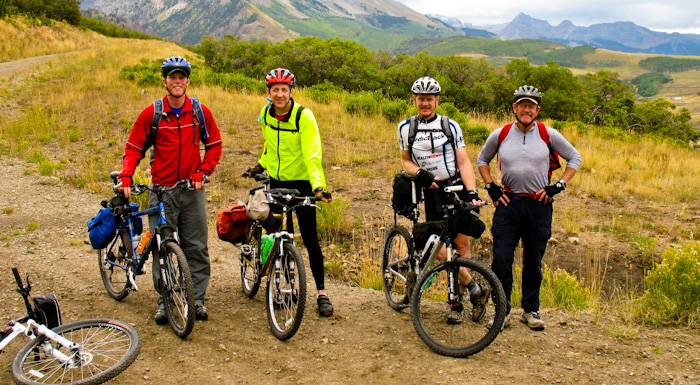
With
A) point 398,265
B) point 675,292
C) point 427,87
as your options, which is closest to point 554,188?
point 427,87

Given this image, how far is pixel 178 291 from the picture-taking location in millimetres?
4359

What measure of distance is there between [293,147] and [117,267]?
8.36 feet

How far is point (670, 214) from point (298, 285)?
850 centimetres

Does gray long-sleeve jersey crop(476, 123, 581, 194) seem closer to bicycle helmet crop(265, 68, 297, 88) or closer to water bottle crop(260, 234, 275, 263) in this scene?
bicycle helmet crop(265, 68, 297, 88)

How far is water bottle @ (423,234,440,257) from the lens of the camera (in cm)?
429

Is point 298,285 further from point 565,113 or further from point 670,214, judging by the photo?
point 565,113

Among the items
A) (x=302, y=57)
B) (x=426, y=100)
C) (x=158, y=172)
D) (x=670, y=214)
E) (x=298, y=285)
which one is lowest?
(x=670, y=214)

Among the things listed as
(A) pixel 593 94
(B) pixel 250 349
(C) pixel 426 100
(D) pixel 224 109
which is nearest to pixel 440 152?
(C) pixel 426 100

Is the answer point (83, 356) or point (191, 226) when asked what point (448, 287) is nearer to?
point (191, 226)

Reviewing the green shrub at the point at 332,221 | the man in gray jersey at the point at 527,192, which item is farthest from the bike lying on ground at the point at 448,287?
the green shrub at the point at 332,221

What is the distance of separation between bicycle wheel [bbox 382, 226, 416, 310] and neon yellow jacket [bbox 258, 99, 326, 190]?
109cm

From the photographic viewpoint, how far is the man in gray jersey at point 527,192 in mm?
4254

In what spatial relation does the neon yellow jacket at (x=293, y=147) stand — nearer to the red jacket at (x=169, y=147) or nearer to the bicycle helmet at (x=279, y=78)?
the bicycle helmet at (x=279, y=78)

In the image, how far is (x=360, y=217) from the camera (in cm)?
874
